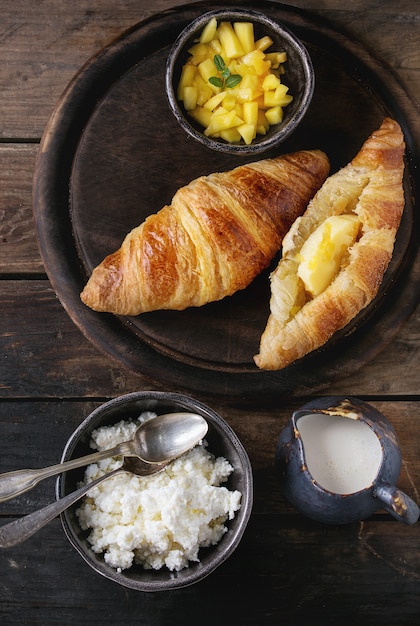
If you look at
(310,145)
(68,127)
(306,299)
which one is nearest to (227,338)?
(306,299)

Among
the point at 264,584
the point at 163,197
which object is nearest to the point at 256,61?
the point at 163,197

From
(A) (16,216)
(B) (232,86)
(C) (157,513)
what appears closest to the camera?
(C) (157,513)

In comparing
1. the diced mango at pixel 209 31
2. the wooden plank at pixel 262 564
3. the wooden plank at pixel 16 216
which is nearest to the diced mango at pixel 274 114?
the diced mango at pixel 209 31

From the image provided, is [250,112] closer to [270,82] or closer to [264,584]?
[270,82]

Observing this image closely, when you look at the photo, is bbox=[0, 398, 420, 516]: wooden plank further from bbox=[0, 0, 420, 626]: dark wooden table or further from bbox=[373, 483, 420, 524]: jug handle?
bbox=[373, 483, 420, 524]: jug handle

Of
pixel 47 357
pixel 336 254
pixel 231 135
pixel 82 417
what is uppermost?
pixel 231 135
